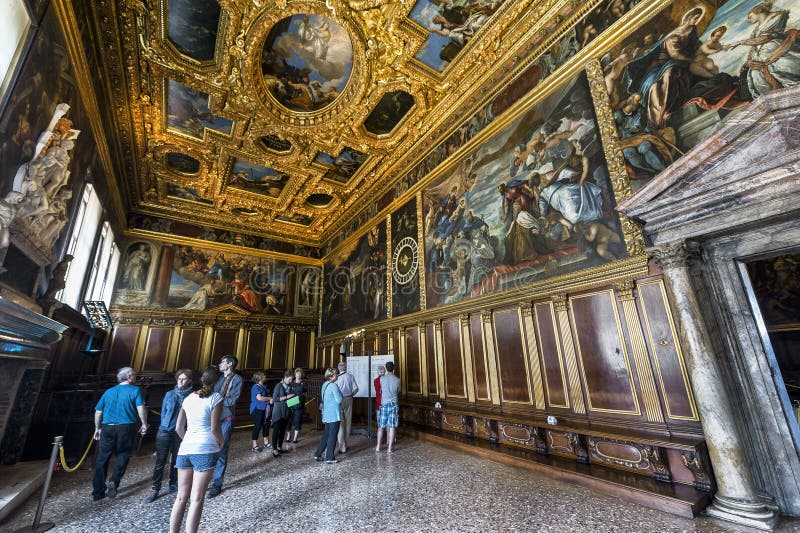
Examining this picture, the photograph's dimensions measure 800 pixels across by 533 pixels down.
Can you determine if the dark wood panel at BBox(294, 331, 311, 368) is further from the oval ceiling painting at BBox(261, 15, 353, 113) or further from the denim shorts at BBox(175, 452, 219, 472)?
the denim shorts at BBox(175, 452, 219, 472)

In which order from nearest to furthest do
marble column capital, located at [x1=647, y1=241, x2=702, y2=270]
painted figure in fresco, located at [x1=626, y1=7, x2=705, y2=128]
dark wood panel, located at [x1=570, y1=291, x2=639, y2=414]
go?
marble column capital, located at [x1=647, y1=241, x2=702, y2=270]
painted figure in fresco, located at [x1=626, y1=7, x2=705, y2=128]
dark wood panel, located at [x1=570, y1=291, x2=639, y2=414]

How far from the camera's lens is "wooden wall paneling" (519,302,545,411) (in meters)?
6.05

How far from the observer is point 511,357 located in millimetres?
6711

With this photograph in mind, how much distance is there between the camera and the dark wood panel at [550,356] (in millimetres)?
5742

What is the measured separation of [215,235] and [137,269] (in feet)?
10.8

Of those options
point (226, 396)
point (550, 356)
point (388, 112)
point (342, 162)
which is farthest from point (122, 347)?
point (550, 356)

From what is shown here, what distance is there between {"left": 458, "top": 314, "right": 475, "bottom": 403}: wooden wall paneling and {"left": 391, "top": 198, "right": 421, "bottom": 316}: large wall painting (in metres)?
1.99

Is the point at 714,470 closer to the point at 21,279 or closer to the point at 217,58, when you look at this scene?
the point at 21,279

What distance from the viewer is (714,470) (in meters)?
3.78

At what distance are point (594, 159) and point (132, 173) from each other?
14.4m

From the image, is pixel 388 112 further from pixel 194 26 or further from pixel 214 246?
pixel 214 246

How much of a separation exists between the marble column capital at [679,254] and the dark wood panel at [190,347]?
1587cm

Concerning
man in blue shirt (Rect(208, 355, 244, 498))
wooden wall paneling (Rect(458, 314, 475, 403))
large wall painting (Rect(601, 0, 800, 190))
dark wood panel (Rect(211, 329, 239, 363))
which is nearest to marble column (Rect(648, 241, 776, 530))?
large wall painting (Rect(601, 0, 800, 190))

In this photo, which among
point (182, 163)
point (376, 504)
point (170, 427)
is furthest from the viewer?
point (182, 163)
